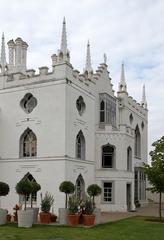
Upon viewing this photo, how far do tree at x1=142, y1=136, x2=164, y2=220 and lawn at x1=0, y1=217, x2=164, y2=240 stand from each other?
4.35 metres

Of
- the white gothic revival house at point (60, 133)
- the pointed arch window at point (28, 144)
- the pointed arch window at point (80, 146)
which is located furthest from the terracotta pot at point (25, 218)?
the pointed arch window at point (80, 146)

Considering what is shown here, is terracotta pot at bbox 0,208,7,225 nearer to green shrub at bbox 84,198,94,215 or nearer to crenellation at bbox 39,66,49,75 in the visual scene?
green shrub at bbox 84,198,94,215

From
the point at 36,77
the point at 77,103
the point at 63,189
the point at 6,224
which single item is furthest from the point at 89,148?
the point at 6,224

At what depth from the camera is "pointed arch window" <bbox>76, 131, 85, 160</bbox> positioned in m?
30.9

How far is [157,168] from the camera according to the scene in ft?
85.5

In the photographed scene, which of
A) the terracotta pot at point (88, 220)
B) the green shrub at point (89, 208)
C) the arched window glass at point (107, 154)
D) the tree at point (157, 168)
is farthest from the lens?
the arched window glass at point (107, 154)

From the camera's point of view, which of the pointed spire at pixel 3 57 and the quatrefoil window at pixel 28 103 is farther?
the pointed spire at pixel 3 57

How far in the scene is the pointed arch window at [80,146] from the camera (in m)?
30.9

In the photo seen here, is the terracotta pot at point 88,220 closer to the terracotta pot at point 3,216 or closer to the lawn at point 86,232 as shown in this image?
the lawn at point 86,232

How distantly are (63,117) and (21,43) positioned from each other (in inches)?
360

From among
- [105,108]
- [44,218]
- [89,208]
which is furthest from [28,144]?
[89,208]

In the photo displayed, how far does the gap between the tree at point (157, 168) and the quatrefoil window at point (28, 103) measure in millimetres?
9401

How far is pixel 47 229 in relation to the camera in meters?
19.8

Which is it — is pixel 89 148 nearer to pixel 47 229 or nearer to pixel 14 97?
pixel 14 97
